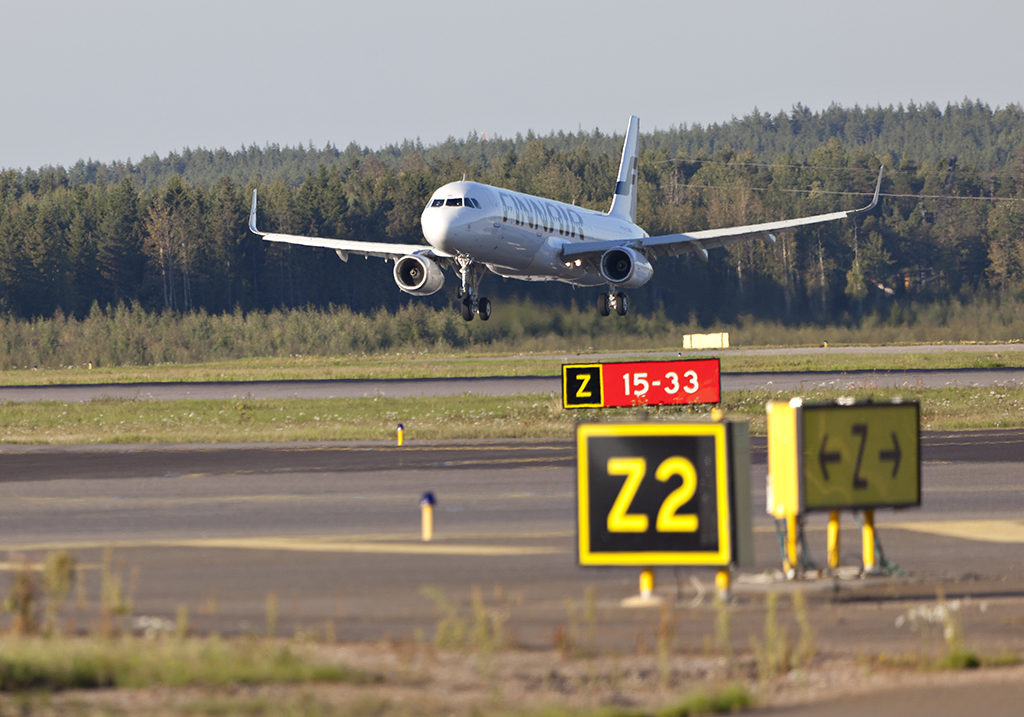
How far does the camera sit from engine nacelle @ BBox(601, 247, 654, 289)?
5256cm

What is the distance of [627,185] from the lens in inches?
2800

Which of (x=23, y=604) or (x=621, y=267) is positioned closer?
(x=23, y=604)

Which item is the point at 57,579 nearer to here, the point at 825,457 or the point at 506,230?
the point at 825,457

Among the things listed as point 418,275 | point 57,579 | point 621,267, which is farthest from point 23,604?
point 621,267

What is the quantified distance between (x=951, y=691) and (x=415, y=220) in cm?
13115

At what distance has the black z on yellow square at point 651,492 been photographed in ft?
44.1

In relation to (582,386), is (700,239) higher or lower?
higher

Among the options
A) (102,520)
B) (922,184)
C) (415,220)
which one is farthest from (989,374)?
(922,184)

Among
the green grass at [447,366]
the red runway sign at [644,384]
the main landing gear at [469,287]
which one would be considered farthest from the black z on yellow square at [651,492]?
the green grass at [447,366]

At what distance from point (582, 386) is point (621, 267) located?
16769 mm

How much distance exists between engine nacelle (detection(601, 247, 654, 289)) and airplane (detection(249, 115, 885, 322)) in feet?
0.12

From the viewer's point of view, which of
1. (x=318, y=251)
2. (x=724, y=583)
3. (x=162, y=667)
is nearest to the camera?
(x=162, y=667)

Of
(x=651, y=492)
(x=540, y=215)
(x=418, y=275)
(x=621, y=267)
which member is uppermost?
(x=540, y=215)

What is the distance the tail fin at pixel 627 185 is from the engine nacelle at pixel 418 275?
751 inches
